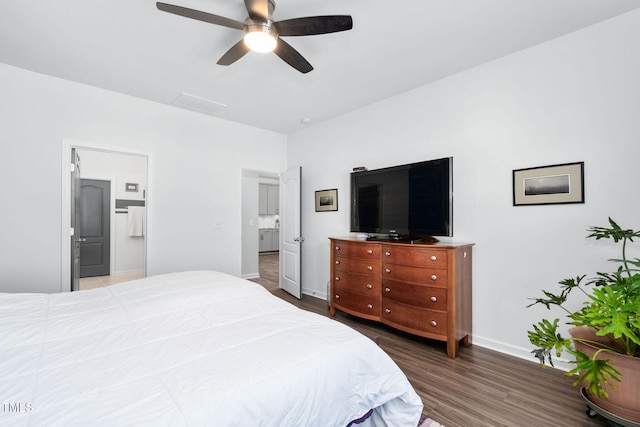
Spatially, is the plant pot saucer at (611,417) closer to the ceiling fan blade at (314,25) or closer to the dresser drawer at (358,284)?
the dresser drawer at (358,284)

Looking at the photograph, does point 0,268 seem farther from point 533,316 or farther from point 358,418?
point 533,316

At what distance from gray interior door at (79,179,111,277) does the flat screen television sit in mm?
5038

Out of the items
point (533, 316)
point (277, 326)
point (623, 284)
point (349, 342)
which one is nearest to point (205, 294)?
point (277, 326)

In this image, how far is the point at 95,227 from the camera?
5.64 metres

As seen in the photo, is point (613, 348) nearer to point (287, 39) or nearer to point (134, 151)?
point (287, 39)

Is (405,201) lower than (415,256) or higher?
higher

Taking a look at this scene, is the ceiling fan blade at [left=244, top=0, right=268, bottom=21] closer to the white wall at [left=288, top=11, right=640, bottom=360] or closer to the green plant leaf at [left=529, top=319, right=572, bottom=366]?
the white wall at [left=288, top=11, right=640, bottom=360]

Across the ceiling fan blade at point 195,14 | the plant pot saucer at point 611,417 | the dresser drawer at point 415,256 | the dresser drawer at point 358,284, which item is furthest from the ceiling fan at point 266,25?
the plant pot saucer at point 611,417

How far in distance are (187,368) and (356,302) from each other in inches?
98.6

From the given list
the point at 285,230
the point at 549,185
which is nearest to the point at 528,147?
the point at 549,185

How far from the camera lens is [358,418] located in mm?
1269

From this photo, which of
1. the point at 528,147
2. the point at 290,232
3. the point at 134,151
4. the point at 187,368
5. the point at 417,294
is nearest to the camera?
the point at 187,368

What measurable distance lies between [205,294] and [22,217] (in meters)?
2.51

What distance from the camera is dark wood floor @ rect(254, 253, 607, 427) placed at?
1819mm
